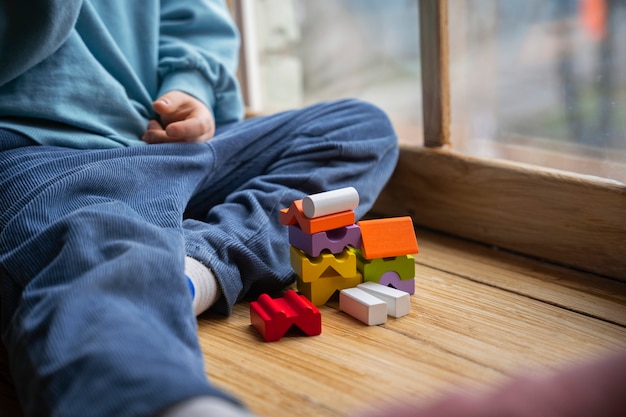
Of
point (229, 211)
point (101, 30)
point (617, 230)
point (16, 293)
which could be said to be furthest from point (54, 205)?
point (617, 230)

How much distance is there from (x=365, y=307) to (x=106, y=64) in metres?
0.53

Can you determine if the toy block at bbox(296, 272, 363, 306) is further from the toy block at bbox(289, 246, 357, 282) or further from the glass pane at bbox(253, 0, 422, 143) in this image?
→ the glass pane at bbox(253, 0, 422, 143)

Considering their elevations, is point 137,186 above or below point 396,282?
above

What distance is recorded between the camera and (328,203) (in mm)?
925

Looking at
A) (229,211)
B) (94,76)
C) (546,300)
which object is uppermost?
(94,76)

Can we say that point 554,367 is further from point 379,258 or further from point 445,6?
point 445,6

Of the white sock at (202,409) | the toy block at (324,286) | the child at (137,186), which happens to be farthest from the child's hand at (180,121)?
the white sock at (202,409)

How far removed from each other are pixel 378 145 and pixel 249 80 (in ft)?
1.85

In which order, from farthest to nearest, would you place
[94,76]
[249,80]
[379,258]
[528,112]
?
[249,80] → [528,112] → [94,76] → [379,258]

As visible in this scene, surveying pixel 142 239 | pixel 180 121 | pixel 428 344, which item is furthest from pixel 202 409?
pixel 180 121

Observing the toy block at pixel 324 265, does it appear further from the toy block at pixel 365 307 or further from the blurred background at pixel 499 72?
the blurred background at pixel 499 72

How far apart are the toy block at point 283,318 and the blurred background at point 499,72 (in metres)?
0.47

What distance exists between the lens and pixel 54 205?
869 mm

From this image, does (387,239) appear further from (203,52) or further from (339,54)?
(339,54)
